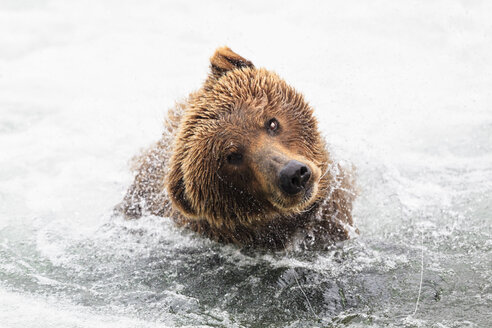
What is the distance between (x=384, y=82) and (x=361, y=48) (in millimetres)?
1167

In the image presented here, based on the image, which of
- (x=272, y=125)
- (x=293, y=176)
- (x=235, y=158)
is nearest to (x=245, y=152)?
(x=235, y=158)

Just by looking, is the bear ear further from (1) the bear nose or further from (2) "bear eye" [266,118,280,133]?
(1) the bear nose

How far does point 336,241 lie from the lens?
5961 millimetres

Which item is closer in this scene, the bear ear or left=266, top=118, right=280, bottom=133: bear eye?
left=266, top=118, right=280, bottom=133: bear eye

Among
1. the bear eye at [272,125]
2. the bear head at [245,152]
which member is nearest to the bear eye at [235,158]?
the bear head at [245,152]

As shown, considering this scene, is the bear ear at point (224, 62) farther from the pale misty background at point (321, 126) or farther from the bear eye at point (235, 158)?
the pale misty background at point (321, 126)

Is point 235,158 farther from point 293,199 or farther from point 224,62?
point 224,62

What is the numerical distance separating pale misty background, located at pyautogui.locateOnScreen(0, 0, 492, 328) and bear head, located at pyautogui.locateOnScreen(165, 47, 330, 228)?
0.69 meters

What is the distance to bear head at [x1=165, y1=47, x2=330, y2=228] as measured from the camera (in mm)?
5027

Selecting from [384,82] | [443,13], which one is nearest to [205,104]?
[384,82]

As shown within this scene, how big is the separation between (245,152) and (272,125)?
1.25 feet

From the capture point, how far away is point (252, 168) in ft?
16.6

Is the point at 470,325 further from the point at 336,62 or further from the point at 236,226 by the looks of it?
the point at 336,62

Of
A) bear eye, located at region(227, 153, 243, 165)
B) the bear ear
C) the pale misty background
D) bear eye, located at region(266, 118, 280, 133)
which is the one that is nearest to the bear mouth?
bear eye, located at region(227, 153, 243, 165)
